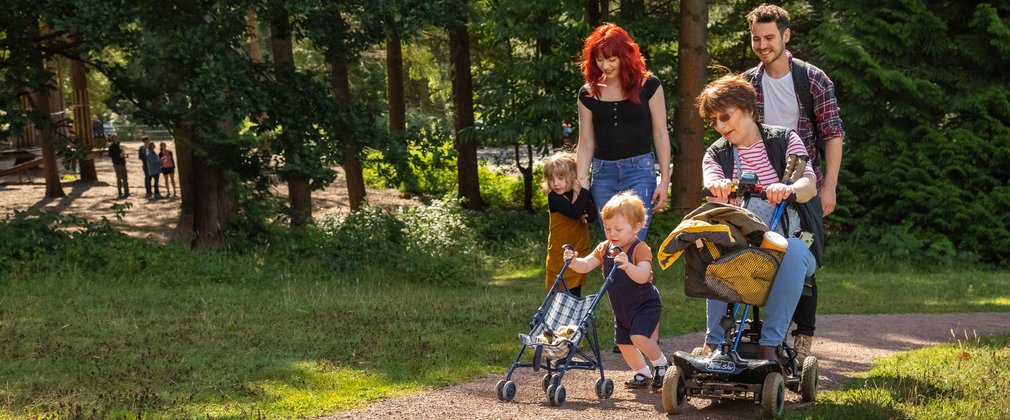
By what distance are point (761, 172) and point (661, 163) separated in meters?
1.31

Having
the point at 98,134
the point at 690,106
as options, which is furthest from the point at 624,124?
the point at 98,134

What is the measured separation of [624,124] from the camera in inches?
303

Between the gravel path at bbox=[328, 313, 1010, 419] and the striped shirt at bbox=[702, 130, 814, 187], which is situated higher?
the striped shirt at bbox=[702, 130, 814, 187]

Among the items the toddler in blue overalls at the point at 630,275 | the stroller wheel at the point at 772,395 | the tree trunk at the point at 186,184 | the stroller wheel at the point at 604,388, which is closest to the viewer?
the stroller wheel at the point at 772,395

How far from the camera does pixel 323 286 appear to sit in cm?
1280

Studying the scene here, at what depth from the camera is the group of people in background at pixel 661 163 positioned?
6418 millimetres

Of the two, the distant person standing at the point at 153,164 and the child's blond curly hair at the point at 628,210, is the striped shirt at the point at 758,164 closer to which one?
the child's blond curly hair at the point at 628,210

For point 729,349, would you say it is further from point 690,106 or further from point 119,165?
point 119,165

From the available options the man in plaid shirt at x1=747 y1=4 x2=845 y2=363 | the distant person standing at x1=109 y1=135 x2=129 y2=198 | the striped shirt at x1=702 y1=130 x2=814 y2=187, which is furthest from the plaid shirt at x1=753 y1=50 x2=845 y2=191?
the distant person standing at x1=109 y1=135 x2=129 y2=198

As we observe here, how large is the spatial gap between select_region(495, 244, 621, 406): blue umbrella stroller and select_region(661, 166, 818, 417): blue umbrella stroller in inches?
24.4

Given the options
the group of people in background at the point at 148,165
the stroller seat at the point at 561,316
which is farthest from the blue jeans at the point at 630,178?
the group of people in background at the point at 148,165

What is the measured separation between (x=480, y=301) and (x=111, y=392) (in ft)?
16.6

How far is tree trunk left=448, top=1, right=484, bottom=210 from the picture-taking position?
77.2ft

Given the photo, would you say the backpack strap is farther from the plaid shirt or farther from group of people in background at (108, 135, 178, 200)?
group of people in background at (108, 135, 178, 200)
